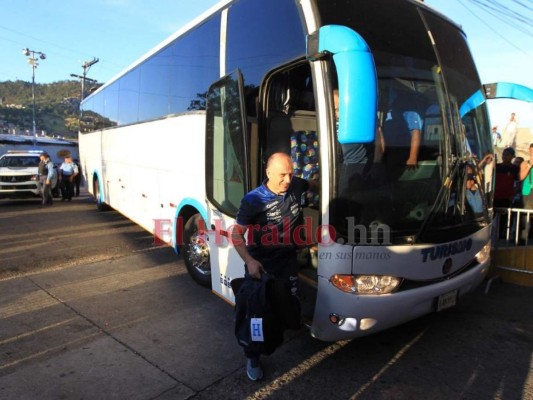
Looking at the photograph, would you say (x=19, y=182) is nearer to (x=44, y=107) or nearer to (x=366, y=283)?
(x=366, y=283)

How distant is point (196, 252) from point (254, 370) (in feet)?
7.81

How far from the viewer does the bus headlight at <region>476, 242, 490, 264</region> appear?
12.8 ft

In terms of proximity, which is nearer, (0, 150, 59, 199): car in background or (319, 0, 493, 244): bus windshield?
(319, 0, 493, 244): bus windshield

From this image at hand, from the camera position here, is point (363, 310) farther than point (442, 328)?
No

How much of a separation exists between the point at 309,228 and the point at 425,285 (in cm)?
106

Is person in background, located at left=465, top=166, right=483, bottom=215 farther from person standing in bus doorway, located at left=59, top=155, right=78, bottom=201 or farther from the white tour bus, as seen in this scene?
person standing in bus doorway, located at left=59, top=155, right=78, bottom=201

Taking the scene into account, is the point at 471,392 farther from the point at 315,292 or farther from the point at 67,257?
the point at 67,257

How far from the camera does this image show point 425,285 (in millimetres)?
3314

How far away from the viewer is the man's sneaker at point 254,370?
3.18m

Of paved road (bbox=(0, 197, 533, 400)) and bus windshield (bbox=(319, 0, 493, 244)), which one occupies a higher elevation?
bus windshield (bbox=(319, 0, 493, 244))

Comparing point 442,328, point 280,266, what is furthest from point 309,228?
point 442,328

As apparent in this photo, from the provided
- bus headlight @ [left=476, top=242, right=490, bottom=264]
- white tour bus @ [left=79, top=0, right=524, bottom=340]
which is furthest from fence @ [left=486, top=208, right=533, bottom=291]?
white tour bus @ [left=79, top=0, right=524, bottom=340]

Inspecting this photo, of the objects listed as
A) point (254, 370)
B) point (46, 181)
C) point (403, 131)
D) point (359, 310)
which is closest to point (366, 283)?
point (359, 310)

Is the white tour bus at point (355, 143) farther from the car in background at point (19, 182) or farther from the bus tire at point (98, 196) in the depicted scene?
the car in background at point (19, 182)
